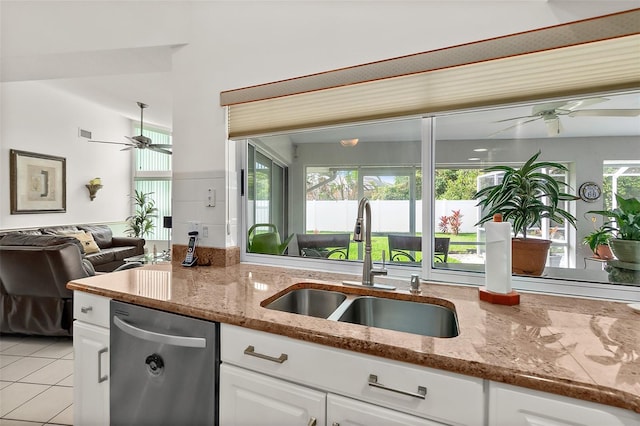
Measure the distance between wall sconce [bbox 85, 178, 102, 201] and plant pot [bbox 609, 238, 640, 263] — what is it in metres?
6.85

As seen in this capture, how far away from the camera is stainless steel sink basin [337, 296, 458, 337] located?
129cm

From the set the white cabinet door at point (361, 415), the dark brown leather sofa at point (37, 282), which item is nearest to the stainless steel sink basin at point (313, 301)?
the white cabinet door at point (361, 415)

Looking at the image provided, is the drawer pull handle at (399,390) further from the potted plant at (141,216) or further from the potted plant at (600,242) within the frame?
the potted plant at (141,216)

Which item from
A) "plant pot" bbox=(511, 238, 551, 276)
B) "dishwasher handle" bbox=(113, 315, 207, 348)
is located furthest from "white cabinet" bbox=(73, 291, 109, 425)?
"plant pot" bbox=(511, 238, 551, 276)

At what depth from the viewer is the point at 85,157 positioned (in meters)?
5.52

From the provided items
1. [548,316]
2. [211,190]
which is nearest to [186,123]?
[211,190]

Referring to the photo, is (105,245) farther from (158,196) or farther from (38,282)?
(38,282)

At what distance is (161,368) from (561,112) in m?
2.08

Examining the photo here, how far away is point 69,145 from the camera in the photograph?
204 inches

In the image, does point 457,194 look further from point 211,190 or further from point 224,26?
point 224,26

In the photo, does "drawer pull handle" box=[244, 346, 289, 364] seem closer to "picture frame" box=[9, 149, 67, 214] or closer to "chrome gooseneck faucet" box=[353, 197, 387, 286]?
"chrome gooseneck faucet" box=[353, 197, 387, 286]

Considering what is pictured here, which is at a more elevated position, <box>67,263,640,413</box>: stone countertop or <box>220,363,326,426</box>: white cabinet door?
<box>67,263,640,413</box>: stone countertop

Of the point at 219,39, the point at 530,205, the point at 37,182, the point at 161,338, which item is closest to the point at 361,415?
the point at 161,338

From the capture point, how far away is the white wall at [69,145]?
422 cm
